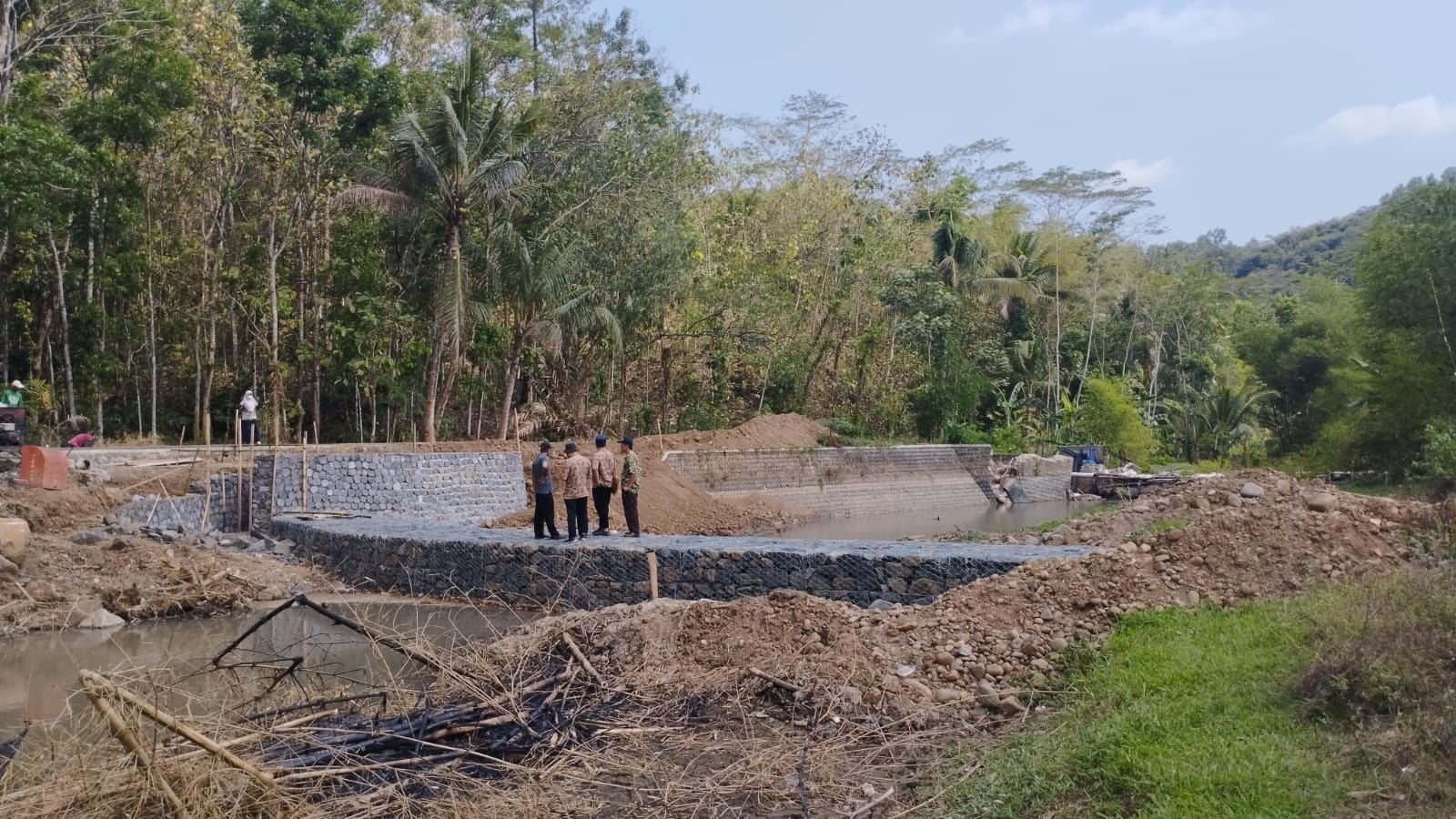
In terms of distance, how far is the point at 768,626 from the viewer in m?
9.43

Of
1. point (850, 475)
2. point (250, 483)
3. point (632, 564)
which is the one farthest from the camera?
point (850, 475)

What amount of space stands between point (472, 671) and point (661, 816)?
2133mm

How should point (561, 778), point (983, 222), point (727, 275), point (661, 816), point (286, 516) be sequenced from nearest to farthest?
1. point (661, 816)
2. point (561, 778)
3. point (286, 516)
4. point (727, 275)
5. point (983, 222)

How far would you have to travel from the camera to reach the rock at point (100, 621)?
14.0 metres

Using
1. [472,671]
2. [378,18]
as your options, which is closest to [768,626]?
[472,671]

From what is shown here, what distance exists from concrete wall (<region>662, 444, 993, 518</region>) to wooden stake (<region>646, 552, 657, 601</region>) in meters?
13.2

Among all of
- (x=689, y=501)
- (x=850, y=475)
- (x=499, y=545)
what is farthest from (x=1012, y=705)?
(x=850, y=475)

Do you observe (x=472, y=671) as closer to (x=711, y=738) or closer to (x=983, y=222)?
(x=711, y=738)

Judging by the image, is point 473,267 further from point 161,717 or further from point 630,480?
point 161,717

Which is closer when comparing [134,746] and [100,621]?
[134,746]

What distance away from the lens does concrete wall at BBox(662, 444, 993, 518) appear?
28.3m

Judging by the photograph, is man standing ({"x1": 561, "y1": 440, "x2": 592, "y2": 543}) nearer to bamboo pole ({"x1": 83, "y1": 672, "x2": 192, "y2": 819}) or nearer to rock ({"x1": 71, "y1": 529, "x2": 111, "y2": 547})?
rock ({"x1": 71, "y1": 529, "x2": 111, "y2": 547})

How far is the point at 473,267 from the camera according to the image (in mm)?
27234

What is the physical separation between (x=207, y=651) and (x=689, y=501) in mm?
12519
